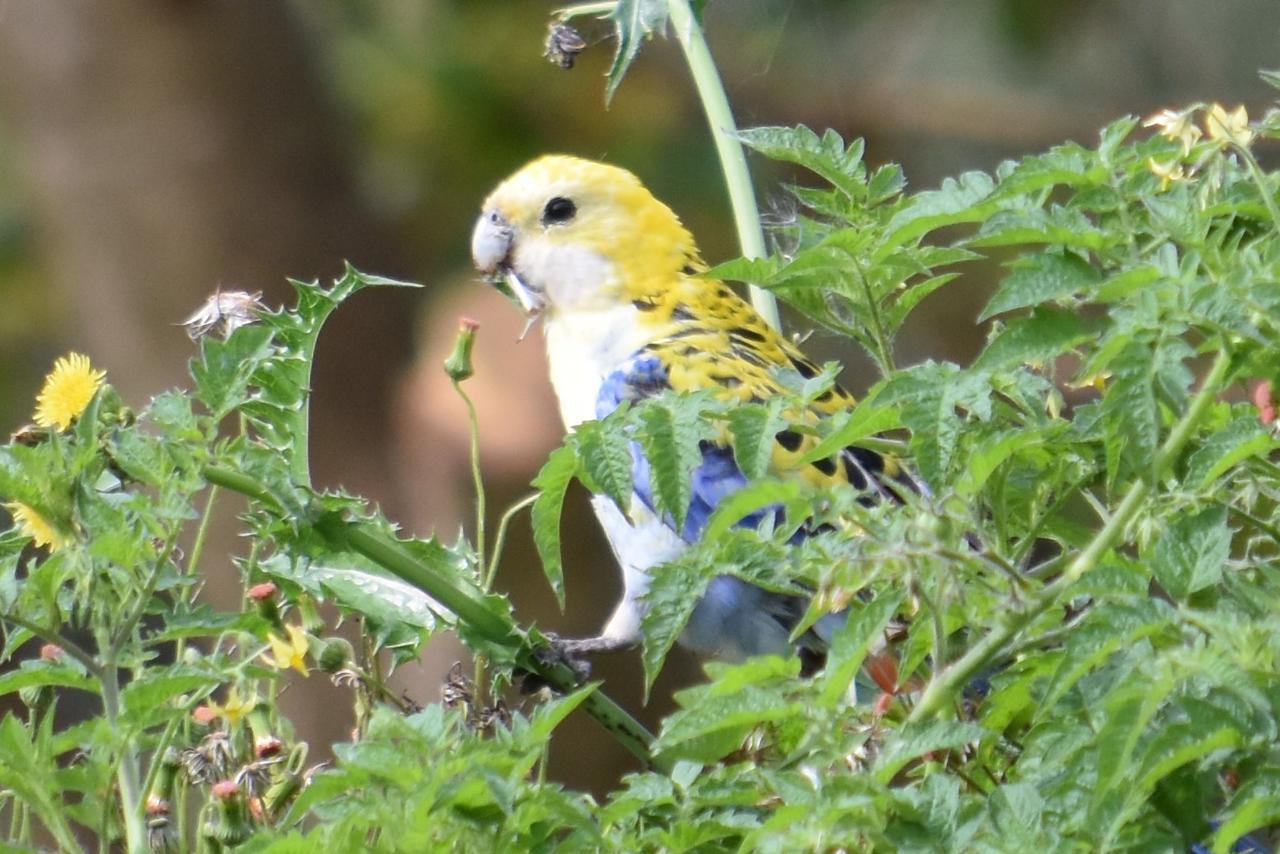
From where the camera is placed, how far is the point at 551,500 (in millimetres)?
951

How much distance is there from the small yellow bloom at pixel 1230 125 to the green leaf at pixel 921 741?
34 cm

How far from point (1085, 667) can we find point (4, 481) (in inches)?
18.9

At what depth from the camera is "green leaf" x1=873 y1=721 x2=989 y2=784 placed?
2.40 feet

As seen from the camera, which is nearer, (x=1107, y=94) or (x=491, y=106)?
(x=491, y=106)

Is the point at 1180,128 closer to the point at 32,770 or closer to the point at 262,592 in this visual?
the point at 262,592

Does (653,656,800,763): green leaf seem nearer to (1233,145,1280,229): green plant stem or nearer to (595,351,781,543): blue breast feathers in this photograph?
(1233,145,1280,229): green plant stem

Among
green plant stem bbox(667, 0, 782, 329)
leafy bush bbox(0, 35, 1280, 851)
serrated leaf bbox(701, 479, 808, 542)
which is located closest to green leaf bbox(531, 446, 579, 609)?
leafy bush bbox(0, 35, 1280, 851)

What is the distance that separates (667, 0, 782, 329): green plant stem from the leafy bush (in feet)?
1.23

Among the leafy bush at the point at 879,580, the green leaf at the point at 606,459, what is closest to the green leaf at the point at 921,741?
the leafy bush at the point at 879,580

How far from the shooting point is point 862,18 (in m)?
4.85

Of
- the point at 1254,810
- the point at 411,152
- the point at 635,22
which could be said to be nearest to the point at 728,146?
the point at 635,22

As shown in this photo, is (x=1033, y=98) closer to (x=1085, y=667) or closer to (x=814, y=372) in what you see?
(x=814, y=372)

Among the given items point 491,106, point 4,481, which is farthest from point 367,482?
point 4,481

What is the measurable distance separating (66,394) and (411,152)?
4015 mm
